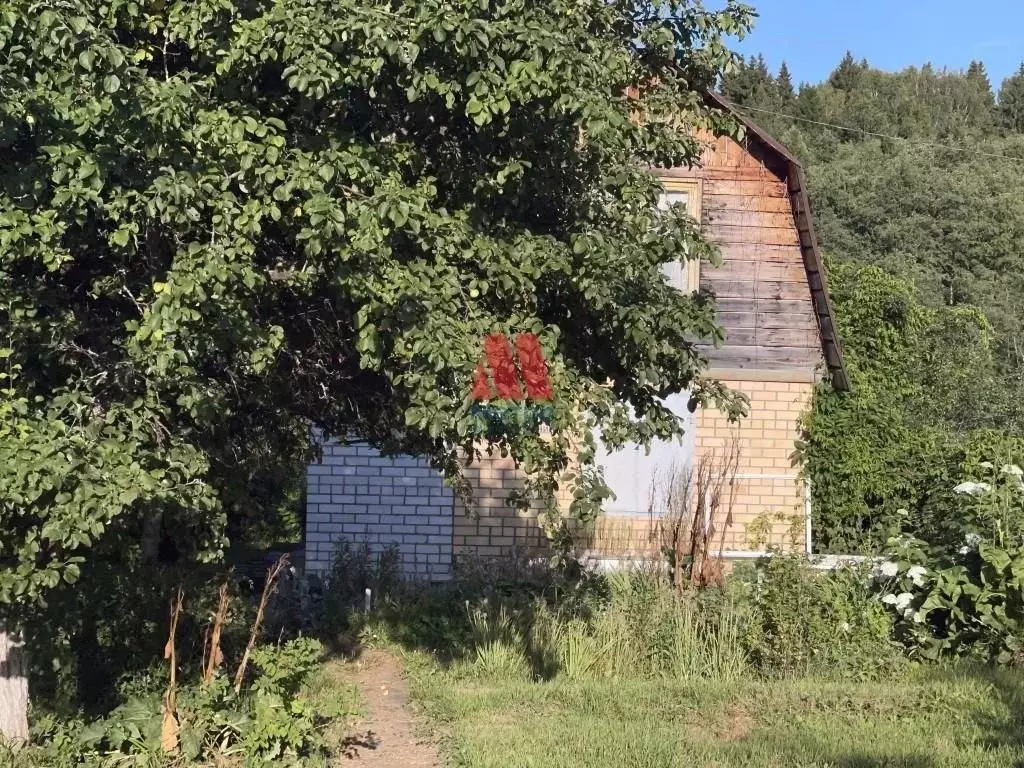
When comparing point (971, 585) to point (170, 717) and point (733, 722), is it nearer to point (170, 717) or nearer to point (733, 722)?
point (733, 722)

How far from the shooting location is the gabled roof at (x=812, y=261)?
39.7 feet

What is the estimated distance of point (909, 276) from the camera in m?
30.3

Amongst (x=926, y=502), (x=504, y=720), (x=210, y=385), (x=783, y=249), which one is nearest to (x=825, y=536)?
(x=926, y=502)

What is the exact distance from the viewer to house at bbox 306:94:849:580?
12.0 m

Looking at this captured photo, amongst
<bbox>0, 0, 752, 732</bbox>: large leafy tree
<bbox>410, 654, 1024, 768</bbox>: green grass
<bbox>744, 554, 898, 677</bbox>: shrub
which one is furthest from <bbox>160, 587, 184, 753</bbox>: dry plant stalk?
<bbox>744, 554, 898, 677</bbox>: shrub

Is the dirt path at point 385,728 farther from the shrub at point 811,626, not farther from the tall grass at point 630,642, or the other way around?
the shrub at point 811,626

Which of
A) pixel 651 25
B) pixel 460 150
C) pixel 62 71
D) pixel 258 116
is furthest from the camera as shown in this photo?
pixel 651 25

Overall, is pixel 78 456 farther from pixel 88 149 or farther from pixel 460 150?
pixel 460 150

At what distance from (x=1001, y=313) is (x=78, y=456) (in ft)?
107

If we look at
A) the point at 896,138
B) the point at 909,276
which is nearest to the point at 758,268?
the point at 909,276

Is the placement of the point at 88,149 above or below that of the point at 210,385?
above

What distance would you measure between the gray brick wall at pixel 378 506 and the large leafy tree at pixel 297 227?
235 inches

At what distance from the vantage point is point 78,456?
174 inches

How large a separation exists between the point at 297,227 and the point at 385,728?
11.2 ft
